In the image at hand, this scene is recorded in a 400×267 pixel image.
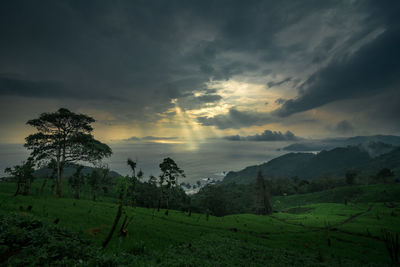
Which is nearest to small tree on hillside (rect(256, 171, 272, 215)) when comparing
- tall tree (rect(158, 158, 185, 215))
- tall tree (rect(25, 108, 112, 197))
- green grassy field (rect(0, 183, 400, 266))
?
green grassy field (rect(0, 183, 400, 266))

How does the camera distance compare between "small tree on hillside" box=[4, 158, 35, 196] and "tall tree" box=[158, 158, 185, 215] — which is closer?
"small tree on hillside" box=[4, 158, 35, 196]

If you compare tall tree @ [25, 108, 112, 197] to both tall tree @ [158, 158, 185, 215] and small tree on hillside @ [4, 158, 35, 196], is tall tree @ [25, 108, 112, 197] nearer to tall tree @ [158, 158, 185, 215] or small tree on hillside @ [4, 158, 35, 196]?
small tree on hillside @ [4, 158, 35, 196]

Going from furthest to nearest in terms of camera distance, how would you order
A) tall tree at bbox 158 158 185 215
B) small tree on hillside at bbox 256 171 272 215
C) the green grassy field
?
small tree on hillside at bbox 256 171 272 215, tall tree at bbox 158 158 185 215, the green grassy field

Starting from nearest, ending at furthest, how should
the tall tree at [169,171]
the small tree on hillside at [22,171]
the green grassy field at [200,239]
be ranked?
the green grassy field at [200,239]
the small tree on hillside at [22,171]
the tall tree at [169,171]

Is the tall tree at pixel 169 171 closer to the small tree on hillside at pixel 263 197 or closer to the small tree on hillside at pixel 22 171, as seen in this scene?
the small tree on hillside at pixel 22 171

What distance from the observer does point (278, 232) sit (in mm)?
45500

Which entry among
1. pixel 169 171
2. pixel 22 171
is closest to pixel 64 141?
pixel 22 171

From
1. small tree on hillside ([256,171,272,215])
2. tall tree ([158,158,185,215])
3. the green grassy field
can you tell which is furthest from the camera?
small tree on hillside ([256,171,272,215])

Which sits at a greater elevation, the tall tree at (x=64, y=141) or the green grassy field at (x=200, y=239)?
the tall tree at (x=64, y=141)

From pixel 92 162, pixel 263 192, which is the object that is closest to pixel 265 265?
pixel 92 162

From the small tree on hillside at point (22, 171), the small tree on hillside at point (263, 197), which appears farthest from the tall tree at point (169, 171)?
the small tree on hillside at point (263, 197)

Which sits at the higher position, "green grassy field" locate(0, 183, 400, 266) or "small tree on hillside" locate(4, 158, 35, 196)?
"small tree on hillside" locate(4, 158, 35, 196)

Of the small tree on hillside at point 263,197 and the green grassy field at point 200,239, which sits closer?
the green grassy field at point 200,239

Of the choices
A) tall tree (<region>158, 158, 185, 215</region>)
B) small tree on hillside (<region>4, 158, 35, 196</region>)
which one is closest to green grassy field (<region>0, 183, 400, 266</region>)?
small tree on hillside (<region>4, 158, 35, 196</region>)
